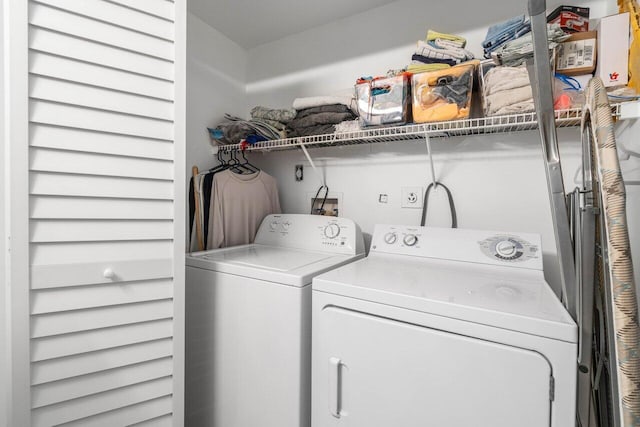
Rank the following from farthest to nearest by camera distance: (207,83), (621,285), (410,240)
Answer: (207,83)
(410,240)
(621,285)

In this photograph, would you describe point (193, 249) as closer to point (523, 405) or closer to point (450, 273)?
point (450, 273)

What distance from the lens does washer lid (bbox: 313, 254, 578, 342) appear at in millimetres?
856

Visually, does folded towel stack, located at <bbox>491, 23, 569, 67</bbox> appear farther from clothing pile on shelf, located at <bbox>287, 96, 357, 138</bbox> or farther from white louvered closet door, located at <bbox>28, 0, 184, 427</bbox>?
white louvered closet door, located at <bbox>28, 0, 184, 427</bbox>

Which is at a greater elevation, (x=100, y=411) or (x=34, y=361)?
(x=34, y=361)

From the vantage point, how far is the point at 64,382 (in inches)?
38.4

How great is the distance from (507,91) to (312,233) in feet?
3.79

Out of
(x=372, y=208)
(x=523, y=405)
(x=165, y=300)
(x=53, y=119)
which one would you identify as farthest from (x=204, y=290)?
(x=523, y=405)

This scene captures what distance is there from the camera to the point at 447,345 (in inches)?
36.9

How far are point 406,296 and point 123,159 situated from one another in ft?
3.41

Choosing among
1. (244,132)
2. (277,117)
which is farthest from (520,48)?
(244,132)

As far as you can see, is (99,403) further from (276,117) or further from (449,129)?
(449,129)

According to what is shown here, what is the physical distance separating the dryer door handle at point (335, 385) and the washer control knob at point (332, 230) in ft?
2.40

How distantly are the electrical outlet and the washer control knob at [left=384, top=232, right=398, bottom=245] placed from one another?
286 millimetres

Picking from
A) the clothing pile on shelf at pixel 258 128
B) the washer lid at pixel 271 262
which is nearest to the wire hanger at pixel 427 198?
the washer lid at pixel 271 262
